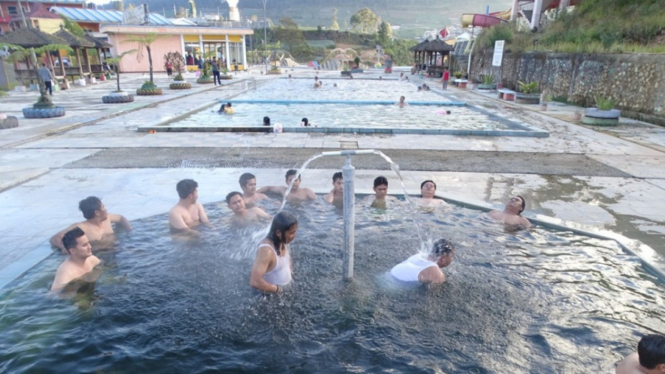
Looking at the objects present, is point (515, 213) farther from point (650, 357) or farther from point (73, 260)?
point (73, 260)

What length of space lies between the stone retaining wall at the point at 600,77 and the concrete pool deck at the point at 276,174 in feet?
6.34

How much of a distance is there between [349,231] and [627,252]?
3.61m

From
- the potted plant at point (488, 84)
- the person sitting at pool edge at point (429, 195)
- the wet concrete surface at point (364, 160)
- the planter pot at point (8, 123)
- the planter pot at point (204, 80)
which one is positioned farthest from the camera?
the planter pot at point (204, 80)

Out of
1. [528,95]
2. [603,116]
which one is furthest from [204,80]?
[603,116]

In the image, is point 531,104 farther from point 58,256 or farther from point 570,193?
point 58,256

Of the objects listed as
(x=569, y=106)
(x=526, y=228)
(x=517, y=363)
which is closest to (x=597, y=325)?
(x=517, y=363)

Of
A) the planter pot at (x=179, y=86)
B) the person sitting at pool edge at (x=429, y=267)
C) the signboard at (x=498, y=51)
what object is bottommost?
the person sitting at pool edge at (x=429, y=267)

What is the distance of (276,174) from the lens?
8.50 m

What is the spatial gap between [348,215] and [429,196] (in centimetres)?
306

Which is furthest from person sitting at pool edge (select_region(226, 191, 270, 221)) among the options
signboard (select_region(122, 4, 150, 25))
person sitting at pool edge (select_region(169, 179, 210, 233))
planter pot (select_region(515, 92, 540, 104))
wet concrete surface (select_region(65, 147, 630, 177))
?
A: signboard (select_region(122, 4, 150, 25))

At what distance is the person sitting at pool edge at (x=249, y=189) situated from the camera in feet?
21.9

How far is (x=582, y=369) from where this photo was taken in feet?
11.4

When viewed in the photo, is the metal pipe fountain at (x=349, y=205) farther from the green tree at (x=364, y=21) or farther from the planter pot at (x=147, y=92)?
the green tree at (x=364, y=21)

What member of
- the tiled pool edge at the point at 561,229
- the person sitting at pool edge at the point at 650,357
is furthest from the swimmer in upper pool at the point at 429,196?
the person sitting at pool edge at the point at 650,357
